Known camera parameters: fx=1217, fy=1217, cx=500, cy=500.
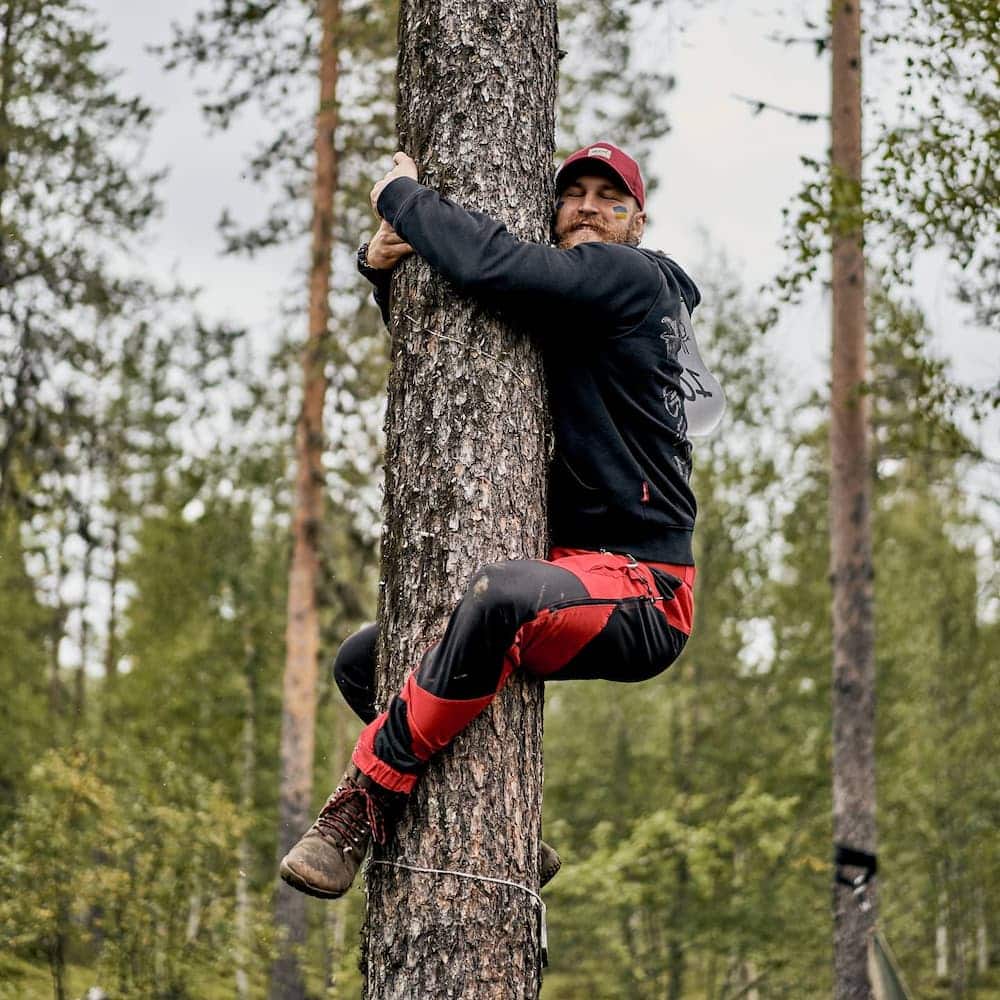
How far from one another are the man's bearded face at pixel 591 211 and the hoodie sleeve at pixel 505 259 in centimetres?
23

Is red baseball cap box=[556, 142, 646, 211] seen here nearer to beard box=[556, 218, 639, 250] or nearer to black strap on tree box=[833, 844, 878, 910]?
beard box=[556, 218, 639, 250]

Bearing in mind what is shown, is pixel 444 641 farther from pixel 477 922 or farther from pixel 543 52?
pixel 543 52

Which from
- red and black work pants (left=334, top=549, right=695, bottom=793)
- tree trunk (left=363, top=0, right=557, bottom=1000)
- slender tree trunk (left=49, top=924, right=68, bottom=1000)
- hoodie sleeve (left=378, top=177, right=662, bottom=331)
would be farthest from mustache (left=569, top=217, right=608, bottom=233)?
slender tree trunk (left=49, top=924, right=68, bottom=1000)

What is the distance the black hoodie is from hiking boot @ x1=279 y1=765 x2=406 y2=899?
82 cm

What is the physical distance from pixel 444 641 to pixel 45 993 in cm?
621

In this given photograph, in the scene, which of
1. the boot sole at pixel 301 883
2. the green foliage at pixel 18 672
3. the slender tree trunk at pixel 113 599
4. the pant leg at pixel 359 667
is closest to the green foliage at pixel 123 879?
the pant leg at pixel 359 667

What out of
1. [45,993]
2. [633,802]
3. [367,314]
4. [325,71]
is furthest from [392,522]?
[633,802]

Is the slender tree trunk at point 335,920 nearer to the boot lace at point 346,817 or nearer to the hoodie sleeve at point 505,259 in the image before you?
the boot lace at point 346,817

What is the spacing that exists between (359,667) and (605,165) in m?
1.54

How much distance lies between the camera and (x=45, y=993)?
764 cm

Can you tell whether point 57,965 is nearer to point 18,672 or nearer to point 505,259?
point 505,259

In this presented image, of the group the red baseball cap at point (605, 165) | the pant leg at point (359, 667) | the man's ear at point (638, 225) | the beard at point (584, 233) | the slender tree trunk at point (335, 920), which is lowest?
the slender tree trunk at point (335, 920)

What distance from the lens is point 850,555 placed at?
28.6ft

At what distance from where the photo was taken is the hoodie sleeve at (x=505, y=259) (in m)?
2.95
